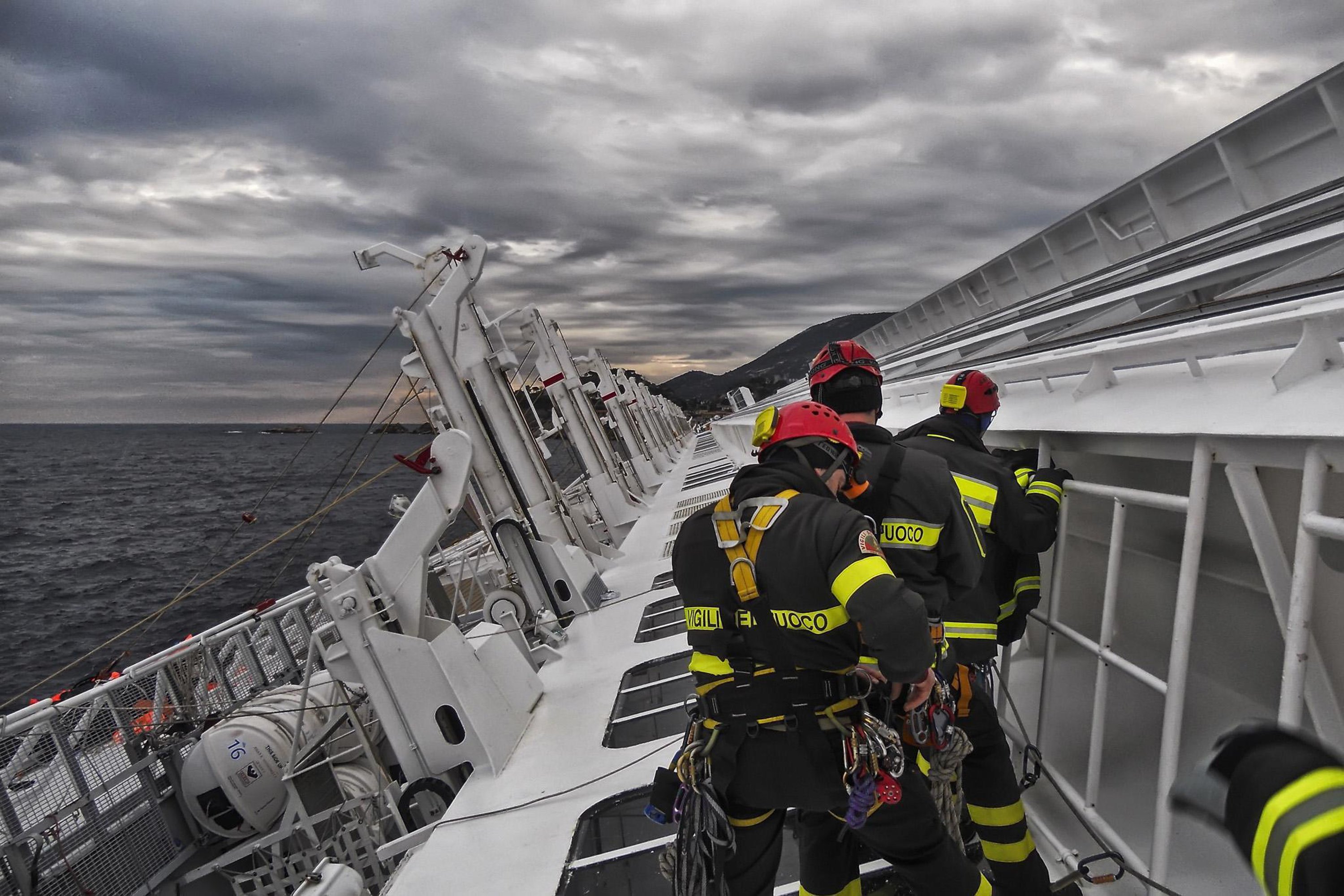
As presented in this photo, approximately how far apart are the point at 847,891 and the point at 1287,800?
6.67 ft

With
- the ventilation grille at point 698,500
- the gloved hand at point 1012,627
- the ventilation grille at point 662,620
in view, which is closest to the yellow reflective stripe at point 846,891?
the gloved hand at point 1012,627

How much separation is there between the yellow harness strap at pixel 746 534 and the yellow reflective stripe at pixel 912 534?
0.50 meters

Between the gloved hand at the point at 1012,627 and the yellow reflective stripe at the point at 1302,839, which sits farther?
the gloved hand at the point at 1012,627

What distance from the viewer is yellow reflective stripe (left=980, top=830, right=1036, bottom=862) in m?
2.76

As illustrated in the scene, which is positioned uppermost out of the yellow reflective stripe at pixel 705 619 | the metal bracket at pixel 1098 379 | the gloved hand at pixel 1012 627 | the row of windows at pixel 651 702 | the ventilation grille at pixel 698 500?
the metal bracket at pixel 1098 379

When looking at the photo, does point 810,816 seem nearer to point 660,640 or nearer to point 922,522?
point 922,522

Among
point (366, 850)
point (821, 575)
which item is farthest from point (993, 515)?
point (366, 850)

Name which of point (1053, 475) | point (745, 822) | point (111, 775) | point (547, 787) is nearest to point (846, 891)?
point (745, 822)

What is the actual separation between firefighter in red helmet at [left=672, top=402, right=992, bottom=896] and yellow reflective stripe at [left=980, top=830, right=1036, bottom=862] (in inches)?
13.7

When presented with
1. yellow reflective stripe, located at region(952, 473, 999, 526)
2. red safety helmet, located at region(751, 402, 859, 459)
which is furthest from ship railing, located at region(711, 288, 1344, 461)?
red safety helmet, located at region(751, 402, 859, 459)

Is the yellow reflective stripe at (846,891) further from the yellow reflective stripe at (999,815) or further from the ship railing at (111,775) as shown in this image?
the ship railing at (111,775)

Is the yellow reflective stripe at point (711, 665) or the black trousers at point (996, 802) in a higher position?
the yellow reflective stripe at point (711, 665)

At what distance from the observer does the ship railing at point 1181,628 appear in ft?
6.37

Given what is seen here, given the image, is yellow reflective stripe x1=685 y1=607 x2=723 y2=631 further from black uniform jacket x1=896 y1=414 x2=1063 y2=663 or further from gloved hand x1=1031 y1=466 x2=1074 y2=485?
gloved hand x1=1031 y1=466 x2=1074 y2=485
